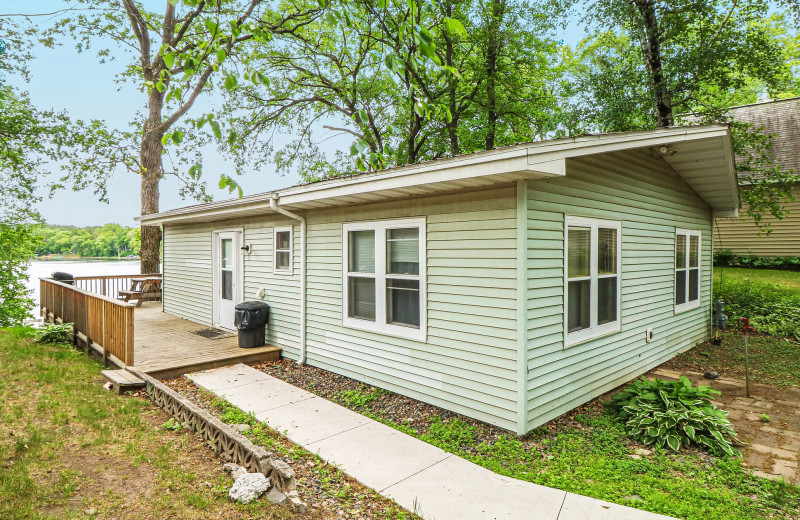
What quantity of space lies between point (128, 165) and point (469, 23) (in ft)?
43.5

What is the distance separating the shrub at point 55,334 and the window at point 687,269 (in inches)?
418

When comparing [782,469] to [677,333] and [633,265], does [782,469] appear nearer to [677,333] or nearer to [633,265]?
[633,265]

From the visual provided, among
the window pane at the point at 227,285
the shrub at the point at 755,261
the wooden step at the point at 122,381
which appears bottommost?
the wooden step at the point at 122,381

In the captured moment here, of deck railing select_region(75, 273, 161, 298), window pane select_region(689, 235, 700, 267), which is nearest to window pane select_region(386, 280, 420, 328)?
window pane select_region(689, 235, 700, 267)

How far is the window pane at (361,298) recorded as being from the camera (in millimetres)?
5531

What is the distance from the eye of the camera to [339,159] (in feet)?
57.1

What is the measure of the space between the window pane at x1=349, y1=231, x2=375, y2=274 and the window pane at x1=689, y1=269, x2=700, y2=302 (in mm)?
5931

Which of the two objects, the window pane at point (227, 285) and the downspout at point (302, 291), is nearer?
the downspout at point (302, 291)

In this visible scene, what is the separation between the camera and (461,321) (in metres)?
4.48

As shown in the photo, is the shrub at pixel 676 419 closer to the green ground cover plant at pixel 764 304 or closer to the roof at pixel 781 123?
the green ground cover plant at pixel 764 304

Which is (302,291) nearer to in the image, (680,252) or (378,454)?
(378,454)

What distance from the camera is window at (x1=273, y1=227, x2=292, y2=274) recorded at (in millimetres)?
6805

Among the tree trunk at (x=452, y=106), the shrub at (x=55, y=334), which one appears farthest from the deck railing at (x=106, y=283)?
the tree trunk at (x=452, y=106)

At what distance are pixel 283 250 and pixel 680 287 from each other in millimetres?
6749
